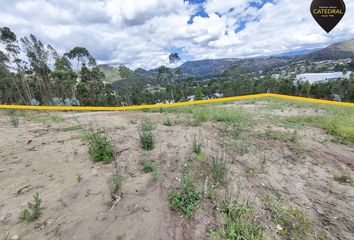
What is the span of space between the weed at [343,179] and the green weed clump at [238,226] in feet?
6.26

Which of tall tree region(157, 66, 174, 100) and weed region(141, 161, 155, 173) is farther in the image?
tall tree region(157, 66, 174, 100)

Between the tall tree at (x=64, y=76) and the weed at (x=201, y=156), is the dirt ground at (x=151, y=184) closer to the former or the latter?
the weed at (x=201, y=156)

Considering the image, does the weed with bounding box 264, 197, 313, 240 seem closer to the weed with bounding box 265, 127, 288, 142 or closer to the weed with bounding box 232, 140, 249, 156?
the weed with bounding box 232, 140, 249, 156

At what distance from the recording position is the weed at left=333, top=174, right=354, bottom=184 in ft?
10.4

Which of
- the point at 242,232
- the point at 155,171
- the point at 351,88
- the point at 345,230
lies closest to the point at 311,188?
the point at 345,230

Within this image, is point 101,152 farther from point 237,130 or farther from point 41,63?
point 41,63

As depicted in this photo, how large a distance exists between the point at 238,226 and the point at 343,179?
235 cm

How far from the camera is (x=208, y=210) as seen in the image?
2324mm

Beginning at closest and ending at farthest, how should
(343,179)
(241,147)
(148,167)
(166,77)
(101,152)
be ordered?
(148,167) → (343,179) → (101,152) → (241,147) → (166,77)

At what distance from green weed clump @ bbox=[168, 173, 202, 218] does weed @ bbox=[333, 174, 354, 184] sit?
2.38 m

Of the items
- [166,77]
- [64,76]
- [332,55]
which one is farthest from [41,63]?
[332,55]

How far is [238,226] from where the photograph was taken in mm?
2035

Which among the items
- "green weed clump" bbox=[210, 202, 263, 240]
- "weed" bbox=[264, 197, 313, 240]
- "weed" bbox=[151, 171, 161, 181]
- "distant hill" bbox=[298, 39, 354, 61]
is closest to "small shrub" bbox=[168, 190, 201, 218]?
"green weed clump" bbox=[210, 202, 263, 240]

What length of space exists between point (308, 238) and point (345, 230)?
0.48 metres
